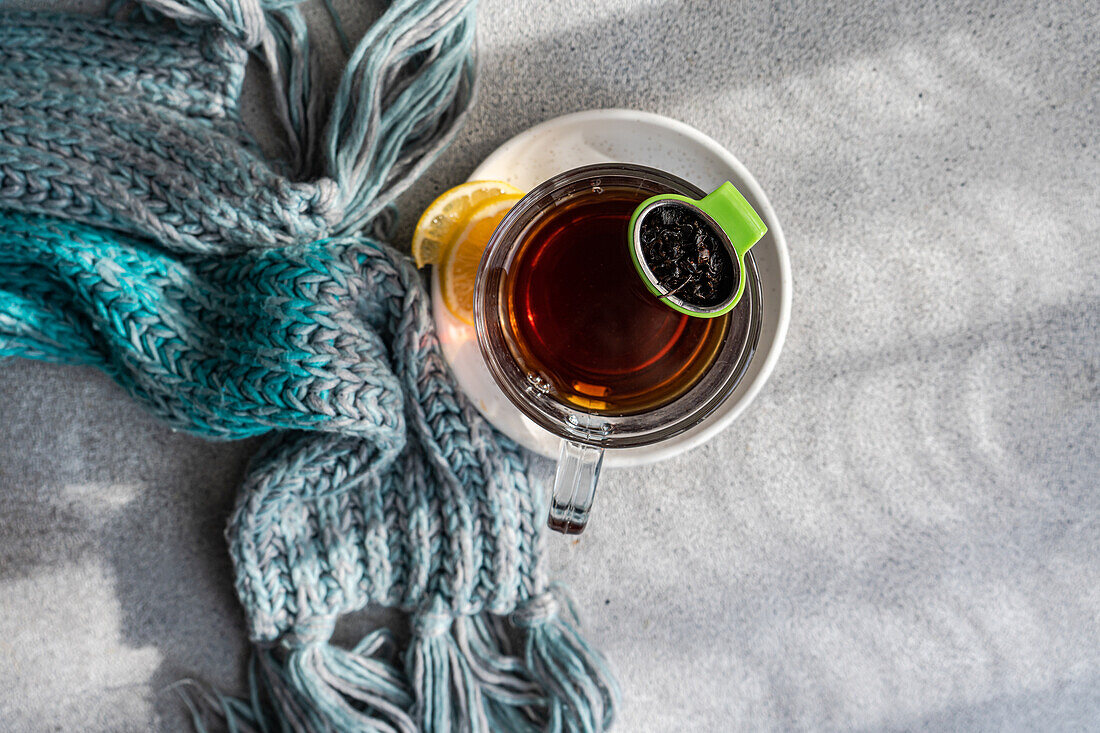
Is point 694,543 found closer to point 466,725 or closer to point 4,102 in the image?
point 466,725

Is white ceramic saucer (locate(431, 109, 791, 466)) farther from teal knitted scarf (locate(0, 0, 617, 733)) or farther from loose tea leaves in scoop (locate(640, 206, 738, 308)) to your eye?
loose tea leaves in scoop (locate(640, 206, 738, 308))

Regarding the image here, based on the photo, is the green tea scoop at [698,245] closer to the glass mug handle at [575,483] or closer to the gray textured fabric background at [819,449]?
the glass mug handle at [575,483]

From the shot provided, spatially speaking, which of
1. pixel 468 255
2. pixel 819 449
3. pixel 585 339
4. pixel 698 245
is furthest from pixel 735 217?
pixel 819 449

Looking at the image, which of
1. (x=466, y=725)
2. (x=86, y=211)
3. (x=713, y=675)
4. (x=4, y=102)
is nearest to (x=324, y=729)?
(x=466, y=725)

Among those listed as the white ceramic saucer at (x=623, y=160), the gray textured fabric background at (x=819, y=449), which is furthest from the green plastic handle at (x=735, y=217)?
the gray textured fabric background at (x=819, y=449)

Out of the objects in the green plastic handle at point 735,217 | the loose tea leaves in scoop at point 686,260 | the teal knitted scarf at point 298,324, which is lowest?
the teal knitted scarf at point 298,324

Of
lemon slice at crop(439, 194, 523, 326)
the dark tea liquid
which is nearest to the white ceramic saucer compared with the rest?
lemon slice at crop(439, 194, 523, 326)
